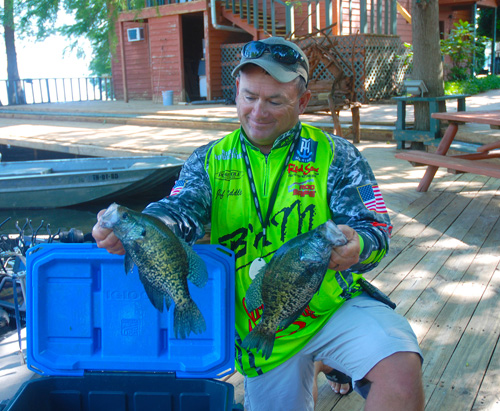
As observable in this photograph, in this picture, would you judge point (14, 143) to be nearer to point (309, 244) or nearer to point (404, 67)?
point (404, 67)

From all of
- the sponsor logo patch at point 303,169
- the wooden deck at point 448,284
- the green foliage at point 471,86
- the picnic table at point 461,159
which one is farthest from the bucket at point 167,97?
the sponsor logo patch at point 303,169

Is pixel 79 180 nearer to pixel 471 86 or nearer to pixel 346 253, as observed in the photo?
pixel 346 253

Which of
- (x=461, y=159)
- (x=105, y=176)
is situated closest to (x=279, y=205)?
(x=461, y=159)

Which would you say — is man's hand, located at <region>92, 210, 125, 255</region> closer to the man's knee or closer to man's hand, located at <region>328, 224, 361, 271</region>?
man's hand, located at <region>328, 224, 361, 271</region>

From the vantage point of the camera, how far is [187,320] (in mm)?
1731

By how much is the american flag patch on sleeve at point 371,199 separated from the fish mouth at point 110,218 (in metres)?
0.90

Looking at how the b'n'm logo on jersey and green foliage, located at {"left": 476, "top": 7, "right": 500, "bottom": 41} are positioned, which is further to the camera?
green foliage, located at {"left": 476, "top": 7, "right": 500, "bottom": 41}

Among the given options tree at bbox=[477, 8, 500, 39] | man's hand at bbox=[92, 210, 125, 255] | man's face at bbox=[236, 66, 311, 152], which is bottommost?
man's hand at bbox=[92, 210, 125, 255]

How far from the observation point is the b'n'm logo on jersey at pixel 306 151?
208 cm

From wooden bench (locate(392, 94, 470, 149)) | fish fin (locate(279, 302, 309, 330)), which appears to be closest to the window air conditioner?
wooden bench (locate(392, 94, 470, 149))

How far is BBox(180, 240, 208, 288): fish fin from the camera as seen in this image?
168 cm

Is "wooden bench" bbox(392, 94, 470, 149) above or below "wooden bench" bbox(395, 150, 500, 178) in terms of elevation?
above

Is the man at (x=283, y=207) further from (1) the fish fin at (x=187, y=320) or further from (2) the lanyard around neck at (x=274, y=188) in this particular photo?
(1) the fish fin at (x=187, y=320)

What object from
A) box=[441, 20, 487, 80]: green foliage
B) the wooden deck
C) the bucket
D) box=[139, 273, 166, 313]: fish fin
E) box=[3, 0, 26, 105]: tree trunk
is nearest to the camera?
box=[139, 273, 166, 313]: fish fin
